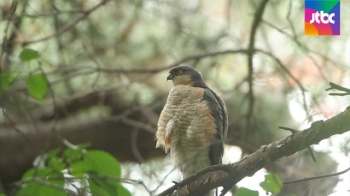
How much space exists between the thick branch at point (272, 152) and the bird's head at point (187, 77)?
1.34m

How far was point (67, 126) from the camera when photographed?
17.5 feet

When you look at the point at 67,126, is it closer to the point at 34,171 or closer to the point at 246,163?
the point at 34,171

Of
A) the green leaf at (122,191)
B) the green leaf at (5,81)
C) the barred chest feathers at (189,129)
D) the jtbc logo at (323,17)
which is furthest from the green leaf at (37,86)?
the jtbc logo at (323,17)

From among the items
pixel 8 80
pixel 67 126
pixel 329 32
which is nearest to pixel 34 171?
pixel 8 80

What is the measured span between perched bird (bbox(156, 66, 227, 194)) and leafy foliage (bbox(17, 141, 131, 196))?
3.08 ft

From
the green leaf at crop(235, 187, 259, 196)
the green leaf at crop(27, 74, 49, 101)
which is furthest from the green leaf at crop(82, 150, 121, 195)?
the green leaf at crop(235, 187, 259, 196)

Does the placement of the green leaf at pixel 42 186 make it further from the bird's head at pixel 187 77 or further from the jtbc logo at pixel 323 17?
the jtbc logo at pixel 323 17

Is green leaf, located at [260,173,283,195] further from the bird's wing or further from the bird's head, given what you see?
the bird's head

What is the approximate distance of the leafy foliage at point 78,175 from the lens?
7.77 feet

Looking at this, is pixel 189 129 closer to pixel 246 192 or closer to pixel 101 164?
pixel 101 164

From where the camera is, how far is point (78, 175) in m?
2.54

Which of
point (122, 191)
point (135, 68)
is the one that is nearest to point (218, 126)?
point (122, 191)

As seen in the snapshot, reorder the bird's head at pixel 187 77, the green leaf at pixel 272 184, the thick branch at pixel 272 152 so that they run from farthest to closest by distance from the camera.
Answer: the bird's head at pixel 187 77 < the green leaf at pixel 272 184 < the thick branch at pixel 272 152

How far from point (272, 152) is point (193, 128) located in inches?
51.2
